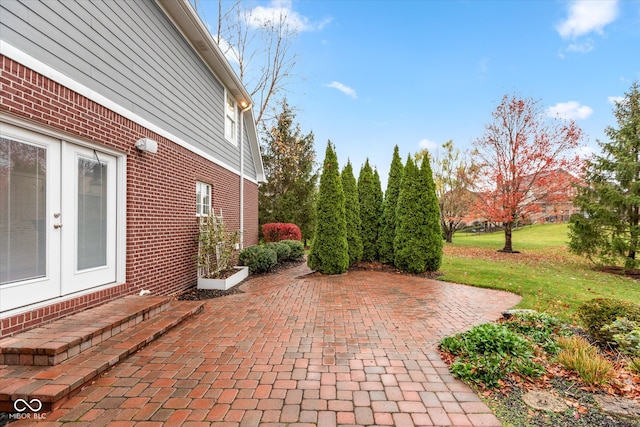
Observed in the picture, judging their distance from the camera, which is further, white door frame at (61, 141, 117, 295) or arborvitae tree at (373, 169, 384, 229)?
arborvitae tree at (373, 169, 384, 229)

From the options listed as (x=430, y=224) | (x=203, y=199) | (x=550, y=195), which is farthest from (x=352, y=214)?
(x=550, y=195)

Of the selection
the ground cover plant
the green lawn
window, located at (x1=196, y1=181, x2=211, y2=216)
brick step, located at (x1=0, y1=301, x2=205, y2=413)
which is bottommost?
the green lawn

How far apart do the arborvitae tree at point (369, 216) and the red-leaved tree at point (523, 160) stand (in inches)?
323

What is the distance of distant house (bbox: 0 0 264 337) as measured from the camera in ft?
9.67

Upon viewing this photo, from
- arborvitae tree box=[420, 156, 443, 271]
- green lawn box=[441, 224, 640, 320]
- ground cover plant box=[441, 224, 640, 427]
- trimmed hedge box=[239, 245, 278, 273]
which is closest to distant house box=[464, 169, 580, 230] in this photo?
green lawn box=[441, 224, 640, 320]

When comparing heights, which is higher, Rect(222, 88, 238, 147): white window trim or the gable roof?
the gable roof

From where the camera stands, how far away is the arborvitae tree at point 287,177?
57.1 ft

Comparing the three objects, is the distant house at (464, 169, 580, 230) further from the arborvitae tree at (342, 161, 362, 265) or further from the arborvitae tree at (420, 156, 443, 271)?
the arborvitae tree at (342, 161, 362, 265)

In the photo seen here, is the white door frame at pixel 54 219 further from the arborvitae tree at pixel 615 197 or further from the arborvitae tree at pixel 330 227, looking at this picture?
the arborvitae tree at pixel 615 197

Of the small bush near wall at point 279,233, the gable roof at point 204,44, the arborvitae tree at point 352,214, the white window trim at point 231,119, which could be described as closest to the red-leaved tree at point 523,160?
the arborvitae tree at point 352,214

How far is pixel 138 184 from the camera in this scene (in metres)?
4.71

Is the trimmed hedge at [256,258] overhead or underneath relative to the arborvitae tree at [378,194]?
underneath

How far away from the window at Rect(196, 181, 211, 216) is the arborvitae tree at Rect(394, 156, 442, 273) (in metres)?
5.64

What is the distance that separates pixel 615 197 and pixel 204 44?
14005mm
